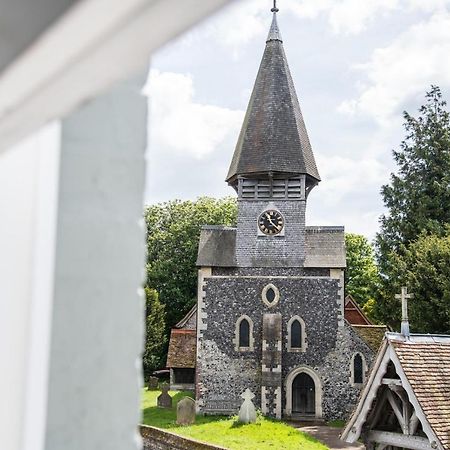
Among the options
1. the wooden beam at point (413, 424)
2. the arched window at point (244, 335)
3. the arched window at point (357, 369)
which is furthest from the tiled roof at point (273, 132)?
the wooden beam at point (413, 424)

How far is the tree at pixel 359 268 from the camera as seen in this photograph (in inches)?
1533

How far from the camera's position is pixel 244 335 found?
21609mm

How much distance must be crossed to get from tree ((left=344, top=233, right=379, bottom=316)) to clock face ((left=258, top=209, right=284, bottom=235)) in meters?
16.6

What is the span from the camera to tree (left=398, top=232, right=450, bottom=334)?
22.2 meters

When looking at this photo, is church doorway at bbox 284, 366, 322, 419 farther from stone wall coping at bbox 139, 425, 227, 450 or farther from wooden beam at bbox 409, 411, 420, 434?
wooden beam at bbox 409, 411, 420, 434

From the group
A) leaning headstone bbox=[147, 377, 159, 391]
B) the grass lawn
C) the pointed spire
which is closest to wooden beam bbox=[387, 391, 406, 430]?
the grass lawn

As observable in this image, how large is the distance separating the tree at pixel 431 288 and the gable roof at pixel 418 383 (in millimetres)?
15215

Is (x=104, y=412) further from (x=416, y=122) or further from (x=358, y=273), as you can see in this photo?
(x=358, y=273)

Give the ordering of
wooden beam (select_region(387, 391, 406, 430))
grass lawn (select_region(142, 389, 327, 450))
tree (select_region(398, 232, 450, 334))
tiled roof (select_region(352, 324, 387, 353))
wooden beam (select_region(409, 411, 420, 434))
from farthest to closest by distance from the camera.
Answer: tiled roof (select_region(352, 324, 387, 353)) → tree (select_region(398, 232, 450, 334)) → grass lawn (select_region(142, 389, 327, 450)) → wooden beam (select_region(387, 391, 406, 430)) → wooden beam (select_region(409, 411, 420, 434))

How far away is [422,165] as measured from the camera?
2888 cm

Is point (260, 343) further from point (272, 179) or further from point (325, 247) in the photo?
point (272, 179)

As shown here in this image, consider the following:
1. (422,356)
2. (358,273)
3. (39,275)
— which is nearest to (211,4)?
(39,275)

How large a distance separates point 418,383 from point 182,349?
829 inches

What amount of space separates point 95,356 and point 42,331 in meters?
0.10
